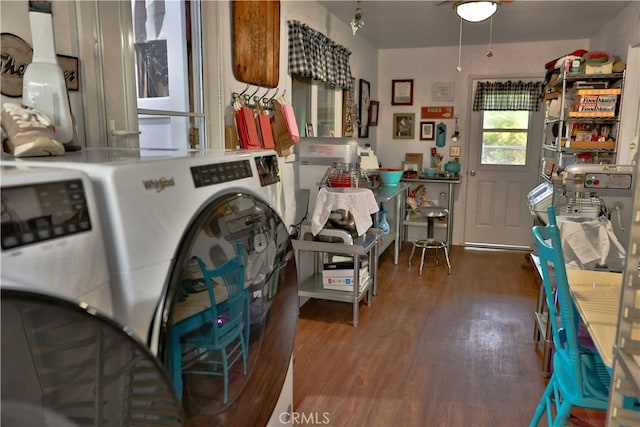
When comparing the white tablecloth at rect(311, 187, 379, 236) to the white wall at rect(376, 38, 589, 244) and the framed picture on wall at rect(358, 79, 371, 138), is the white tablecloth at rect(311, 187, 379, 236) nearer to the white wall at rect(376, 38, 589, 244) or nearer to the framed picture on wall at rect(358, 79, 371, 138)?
the framed picture on wall at rect(358, 79, 371, 138)

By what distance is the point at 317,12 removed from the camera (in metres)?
3.67

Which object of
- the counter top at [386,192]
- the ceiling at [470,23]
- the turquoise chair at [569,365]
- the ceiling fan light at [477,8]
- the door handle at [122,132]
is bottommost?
the turquoise chair at [569,365]

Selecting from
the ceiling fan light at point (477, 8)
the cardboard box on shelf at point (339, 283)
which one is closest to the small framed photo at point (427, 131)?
the ceiling fan light at point (477, 8)

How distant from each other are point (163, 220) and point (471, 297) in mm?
3511

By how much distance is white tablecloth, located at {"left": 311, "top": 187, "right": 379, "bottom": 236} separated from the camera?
10.4ft

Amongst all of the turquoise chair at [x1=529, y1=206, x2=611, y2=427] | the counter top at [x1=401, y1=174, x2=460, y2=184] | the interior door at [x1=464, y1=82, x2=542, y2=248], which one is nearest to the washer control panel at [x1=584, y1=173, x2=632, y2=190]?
the turquoise chair at [x1=529, y1=206, x2=611, y2=427]

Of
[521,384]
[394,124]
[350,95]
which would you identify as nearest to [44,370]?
[521,384]

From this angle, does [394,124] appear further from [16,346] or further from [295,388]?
[16,346]

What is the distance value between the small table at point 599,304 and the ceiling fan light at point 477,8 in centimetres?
164

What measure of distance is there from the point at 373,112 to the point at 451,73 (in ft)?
3.34

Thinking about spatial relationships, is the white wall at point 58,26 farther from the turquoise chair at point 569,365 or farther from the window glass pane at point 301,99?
the window glass pane at point 301,99

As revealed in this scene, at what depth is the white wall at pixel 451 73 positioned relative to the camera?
525 centimetres

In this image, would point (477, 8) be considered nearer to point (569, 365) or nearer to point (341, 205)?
point (341, 205)

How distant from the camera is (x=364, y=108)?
16.9ft
